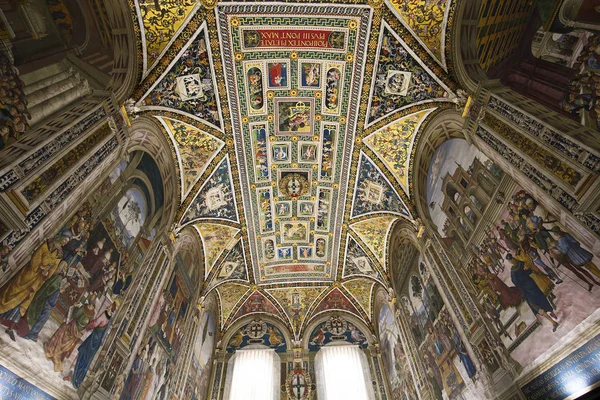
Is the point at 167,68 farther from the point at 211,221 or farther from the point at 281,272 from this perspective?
the point at 281,272

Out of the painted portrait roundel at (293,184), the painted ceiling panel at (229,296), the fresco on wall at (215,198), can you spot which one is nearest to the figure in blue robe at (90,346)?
the fresco on wall at (215,198)

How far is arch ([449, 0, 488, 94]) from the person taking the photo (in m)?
7.34

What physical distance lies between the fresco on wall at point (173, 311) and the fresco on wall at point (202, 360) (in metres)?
1.83

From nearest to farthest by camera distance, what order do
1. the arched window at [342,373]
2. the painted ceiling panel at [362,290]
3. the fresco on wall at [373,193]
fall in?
the fresco on wall at [373,193] → the arched window at [342,373] → the painted ceiling panel at [362,290]

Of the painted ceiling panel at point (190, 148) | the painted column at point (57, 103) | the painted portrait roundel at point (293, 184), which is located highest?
the painted portrait roundel at point (293, 184)

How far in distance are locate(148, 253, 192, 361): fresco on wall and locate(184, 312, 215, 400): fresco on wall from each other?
5.99 feet

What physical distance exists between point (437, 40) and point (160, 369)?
38.3ft

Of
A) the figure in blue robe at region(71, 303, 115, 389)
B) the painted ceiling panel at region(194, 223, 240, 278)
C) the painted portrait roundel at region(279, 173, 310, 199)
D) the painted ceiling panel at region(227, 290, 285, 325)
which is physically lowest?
the figure in blue robe at region(71, 303, 115, 389)

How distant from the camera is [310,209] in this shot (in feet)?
42.7

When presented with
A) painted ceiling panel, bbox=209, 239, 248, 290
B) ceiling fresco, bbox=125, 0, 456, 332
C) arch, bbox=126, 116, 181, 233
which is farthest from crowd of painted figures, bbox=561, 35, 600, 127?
painted ceiling panel, bbox=209, 239, 248, 290

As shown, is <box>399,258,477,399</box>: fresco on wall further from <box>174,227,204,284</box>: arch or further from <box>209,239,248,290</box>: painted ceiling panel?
<box>174,227,204,284</box>: arch

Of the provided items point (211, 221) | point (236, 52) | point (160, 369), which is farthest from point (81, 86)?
point (160, 369)

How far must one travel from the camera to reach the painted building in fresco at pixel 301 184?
4.93 m

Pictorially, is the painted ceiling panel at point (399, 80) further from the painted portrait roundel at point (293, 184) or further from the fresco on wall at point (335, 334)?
the fresco on wall at point (335, 334)
